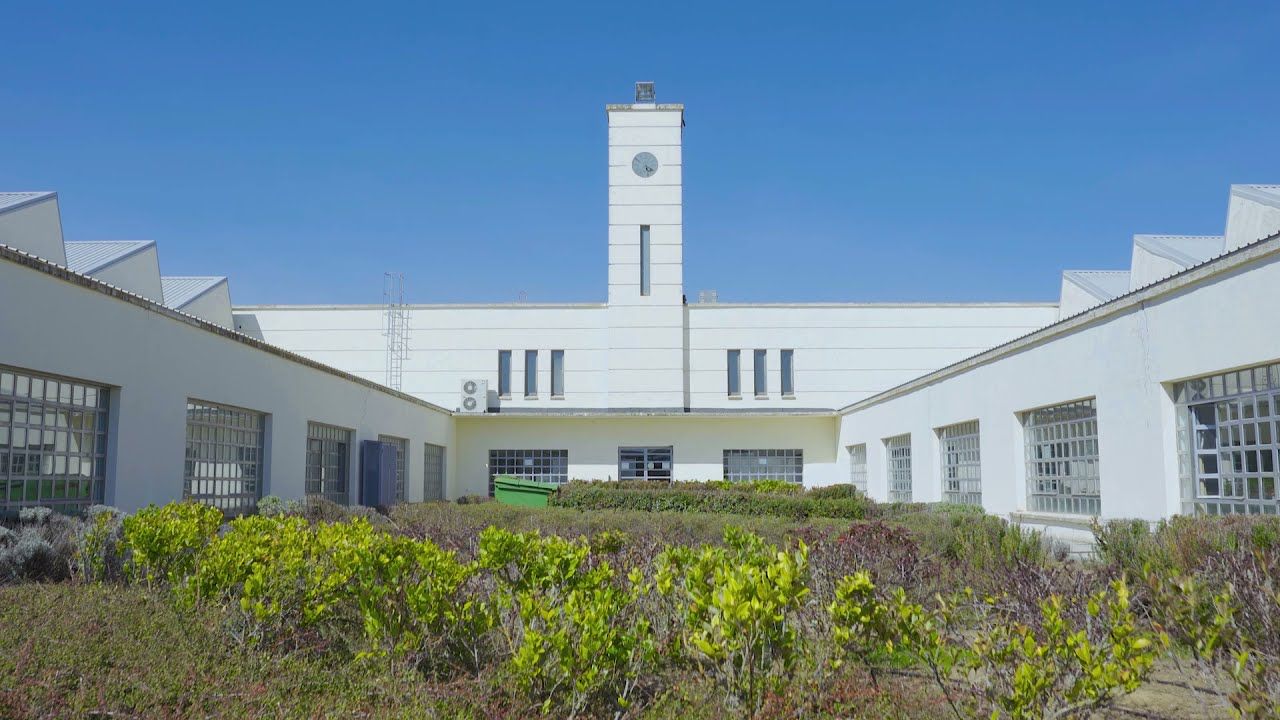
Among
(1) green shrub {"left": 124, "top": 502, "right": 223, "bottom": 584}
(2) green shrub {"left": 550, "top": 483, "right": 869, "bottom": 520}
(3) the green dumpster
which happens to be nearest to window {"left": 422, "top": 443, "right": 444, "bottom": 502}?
(3) the green dumpster

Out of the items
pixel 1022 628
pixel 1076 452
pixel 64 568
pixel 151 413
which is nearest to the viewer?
pixel 1022 628

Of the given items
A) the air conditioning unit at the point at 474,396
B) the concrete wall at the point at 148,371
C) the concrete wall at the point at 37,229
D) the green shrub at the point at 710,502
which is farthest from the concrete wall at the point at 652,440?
the concrete wall at the point at 37,229

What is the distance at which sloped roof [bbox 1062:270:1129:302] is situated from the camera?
27.1m

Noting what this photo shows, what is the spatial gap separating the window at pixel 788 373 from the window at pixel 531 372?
7.97 m

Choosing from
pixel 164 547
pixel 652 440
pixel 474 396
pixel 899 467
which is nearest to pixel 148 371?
pixel 164 547

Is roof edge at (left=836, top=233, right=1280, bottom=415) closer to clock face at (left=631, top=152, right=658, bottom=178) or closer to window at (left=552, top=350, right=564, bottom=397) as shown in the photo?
clock face at (left=631, top=152, right=658, bottom=178)

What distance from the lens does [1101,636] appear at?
5.74 meters

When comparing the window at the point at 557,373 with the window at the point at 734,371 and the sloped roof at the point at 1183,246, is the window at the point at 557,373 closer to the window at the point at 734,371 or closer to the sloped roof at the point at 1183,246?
the window at the point at 734,371

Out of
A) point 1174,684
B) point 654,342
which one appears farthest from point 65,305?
point 654,342

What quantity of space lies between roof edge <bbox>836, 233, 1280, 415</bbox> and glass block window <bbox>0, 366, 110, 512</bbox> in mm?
12959

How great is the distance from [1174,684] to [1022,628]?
8.37ft

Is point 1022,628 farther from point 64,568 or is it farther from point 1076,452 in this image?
point 1076,452

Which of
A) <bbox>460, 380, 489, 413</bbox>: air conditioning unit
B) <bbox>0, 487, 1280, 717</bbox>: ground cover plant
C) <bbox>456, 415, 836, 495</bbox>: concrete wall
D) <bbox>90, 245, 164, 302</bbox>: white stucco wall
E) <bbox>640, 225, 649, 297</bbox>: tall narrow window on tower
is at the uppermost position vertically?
<bbox>640, 225, 649, 297</bbox>: tall narrow window on tower

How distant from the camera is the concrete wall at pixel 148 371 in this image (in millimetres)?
10102
